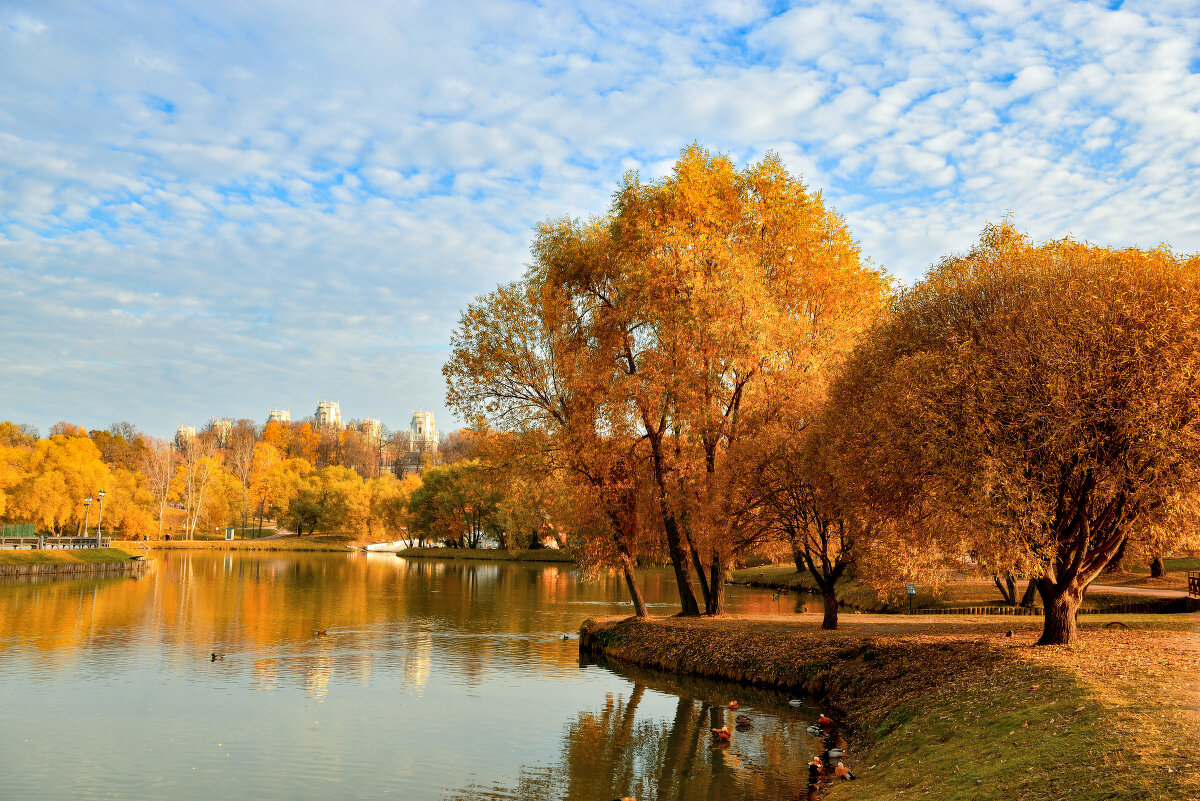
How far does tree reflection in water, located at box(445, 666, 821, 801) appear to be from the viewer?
1644cm

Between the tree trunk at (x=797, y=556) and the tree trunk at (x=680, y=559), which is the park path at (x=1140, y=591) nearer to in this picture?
the tree trunk at (x=797, y=556)

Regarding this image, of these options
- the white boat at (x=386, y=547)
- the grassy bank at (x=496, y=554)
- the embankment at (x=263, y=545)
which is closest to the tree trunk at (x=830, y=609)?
the grassy bank at (x=496, y=554)

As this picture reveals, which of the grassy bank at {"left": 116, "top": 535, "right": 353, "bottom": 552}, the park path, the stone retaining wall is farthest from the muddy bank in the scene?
the grassy bank at {"left": 116, "top": 535, "right": 353, "bottom": 552}

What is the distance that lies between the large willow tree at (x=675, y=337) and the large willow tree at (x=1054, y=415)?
904 cm

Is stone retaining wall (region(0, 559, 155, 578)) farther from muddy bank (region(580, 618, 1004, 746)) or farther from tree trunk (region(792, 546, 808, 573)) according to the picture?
tree trunk (region(792, 546, 808, 573))

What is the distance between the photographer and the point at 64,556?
70.4m

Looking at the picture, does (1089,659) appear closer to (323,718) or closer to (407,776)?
(407,776)

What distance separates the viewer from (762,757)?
18.6m

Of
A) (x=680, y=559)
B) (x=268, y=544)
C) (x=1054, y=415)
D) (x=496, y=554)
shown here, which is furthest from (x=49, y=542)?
(x=1054, y=415)

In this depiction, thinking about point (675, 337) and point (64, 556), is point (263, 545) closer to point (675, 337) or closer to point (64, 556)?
point (64, 556)

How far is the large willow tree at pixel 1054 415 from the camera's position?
59.8 ft

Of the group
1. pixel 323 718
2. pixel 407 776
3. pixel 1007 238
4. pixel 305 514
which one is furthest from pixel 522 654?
pixel 305 514

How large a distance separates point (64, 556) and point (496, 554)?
175 ft

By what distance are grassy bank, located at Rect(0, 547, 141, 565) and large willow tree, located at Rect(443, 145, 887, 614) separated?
2060 inches
